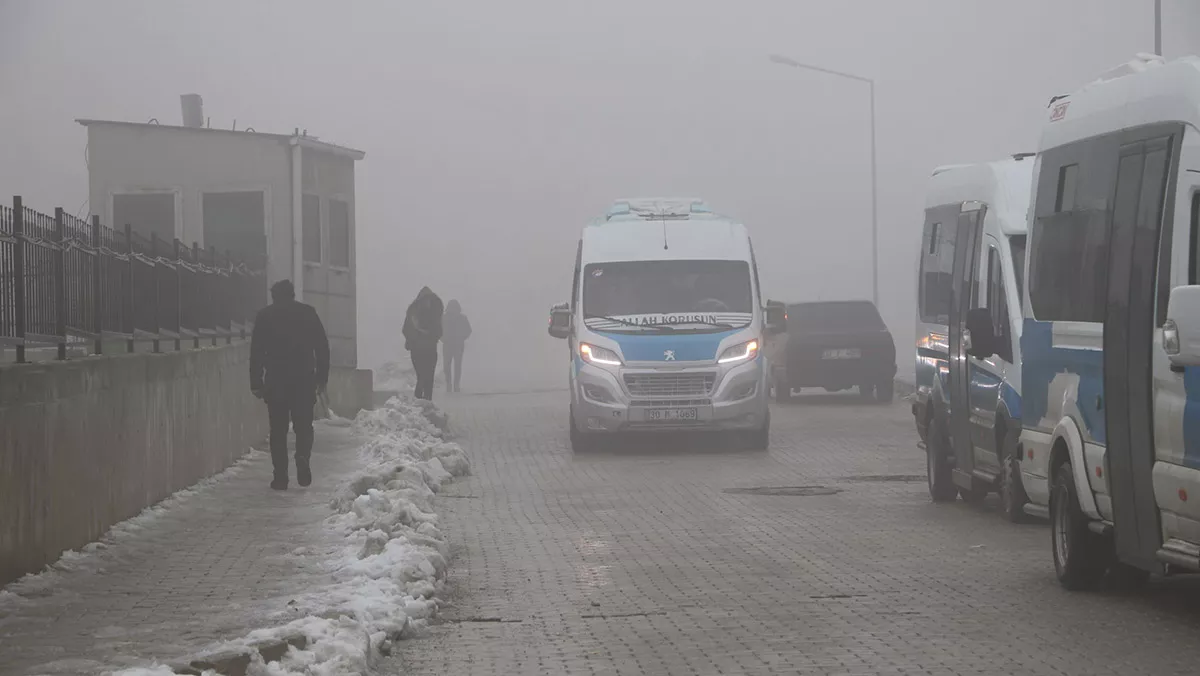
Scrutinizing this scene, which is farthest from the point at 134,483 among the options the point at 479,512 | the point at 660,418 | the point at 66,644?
the point at 660,418

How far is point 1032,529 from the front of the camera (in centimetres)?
1351

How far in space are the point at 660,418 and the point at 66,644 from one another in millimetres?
13838

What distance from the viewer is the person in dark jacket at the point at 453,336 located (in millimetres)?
44000

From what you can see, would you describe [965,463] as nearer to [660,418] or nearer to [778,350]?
[660,418]

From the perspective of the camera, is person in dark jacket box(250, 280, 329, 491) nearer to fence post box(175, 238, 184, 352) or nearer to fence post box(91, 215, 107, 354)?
fence post box(175, 238, 184, 352)

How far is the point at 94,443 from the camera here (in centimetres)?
1233

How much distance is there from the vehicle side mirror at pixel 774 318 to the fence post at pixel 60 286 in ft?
37.8

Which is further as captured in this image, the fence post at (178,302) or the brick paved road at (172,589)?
the fence post at (178,302)

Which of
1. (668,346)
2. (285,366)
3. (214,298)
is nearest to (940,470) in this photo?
(285,366)

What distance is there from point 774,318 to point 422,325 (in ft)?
32.4

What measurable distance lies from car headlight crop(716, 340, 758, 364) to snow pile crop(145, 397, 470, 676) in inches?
188

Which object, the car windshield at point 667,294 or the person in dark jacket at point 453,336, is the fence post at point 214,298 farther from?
the person in dark jacket at point 453,336

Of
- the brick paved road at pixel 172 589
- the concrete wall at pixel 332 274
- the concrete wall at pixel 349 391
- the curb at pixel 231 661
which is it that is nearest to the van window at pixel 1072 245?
the brick paved road at pixel 172 589

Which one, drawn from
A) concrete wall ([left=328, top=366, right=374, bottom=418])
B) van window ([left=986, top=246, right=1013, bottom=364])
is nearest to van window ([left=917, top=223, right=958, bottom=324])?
van window ([left=986, top=246, right=1013, bottom=364])
